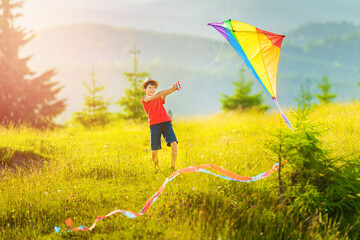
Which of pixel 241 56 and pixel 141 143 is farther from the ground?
pixel 241 56

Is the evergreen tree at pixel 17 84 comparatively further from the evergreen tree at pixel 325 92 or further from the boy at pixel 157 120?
the evergreen tree at pixel 325 92

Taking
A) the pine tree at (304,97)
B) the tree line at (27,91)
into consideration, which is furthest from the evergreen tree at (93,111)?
the pine tree at (304,97)

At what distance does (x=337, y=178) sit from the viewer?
529cm

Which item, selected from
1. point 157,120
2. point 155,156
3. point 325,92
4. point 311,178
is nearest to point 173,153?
point 155,156

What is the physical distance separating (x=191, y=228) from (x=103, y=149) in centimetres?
589

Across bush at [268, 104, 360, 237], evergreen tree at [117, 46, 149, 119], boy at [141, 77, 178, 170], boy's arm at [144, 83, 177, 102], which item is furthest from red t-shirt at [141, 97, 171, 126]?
evergreen tree at [117, 46, 149, 119]

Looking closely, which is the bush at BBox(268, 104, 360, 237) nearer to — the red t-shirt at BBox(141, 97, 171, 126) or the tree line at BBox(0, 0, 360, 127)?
the red t-shirt at BBox(141, 97, 171, 126)

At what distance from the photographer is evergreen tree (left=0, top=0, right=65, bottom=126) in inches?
760

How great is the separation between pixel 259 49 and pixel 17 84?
1774cm

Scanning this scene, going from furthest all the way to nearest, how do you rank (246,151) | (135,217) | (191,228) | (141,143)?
1. (141,143)
2. (246,151)
3. (135,217)
4. (191,228)

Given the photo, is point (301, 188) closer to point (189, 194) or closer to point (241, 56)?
point (189, 194)

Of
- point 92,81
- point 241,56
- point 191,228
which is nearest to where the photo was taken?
point 191,228

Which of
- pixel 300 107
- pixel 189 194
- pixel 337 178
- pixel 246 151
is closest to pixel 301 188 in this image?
pixel 337 178

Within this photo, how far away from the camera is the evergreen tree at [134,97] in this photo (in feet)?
55.5
